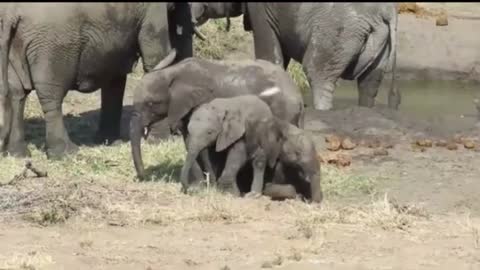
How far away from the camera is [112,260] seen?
7527 millimetres

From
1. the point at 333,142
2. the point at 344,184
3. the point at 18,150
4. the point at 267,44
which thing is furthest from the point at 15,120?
the point at 267,44

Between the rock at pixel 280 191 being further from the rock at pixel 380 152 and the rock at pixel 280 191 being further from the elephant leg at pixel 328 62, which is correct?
the elephant leg at pixel 328 62

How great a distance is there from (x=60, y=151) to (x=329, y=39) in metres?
3.36

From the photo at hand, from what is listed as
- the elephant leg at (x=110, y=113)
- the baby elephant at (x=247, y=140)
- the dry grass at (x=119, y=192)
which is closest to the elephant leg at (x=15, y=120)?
the dry grass at (x=119, y=192)

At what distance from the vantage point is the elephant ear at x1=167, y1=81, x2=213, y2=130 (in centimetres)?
1011

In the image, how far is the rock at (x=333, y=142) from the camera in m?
12.2

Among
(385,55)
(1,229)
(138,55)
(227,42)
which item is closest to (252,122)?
(1,229)

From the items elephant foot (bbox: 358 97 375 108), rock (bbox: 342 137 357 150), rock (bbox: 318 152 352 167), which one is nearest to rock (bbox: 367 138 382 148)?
rock (bbox: 342 137 357 150)

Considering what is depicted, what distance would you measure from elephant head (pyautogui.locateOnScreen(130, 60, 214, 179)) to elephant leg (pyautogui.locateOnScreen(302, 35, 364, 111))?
3.35 meters

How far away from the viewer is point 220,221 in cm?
859

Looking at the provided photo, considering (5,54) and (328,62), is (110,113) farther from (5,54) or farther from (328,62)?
(328,62)

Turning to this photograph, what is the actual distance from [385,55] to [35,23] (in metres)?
4.08

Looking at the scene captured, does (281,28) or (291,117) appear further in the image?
(281,28)

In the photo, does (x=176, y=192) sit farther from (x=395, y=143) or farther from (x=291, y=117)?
(x=395, y=143)
